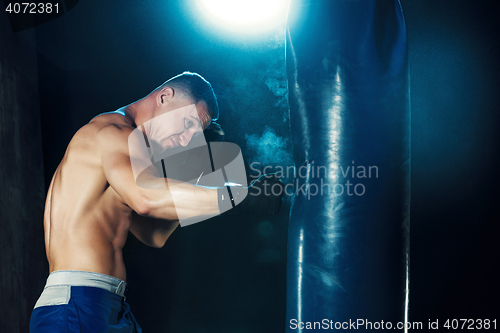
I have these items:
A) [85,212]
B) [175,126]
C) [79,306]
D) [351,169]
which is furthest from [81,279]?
[351,169]

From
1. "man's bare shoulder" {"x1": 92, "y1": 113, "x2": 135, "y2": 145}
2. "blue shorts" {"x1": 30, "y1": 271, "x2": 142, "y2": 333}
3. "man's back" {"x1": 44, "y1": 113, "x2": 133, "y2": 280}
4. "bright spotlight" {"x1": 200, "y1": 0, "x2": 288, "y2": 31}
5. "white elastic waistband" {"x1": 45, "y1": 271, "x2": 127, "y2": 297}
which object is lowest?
"blue shorts" {"x1": 30, "y1": 271, "x2": 142, "y2": 333}

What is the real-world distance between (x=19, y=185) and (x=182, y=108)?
1233 millimetres

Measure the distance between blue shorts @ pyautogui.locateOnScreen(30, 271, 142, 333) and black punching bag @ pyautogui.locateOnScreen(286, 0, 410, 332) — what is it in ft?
2.03

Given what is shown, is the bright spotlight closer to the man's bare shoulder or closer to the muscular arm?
the man's bare shoulder

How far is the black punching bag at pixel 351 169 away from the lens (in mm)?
898

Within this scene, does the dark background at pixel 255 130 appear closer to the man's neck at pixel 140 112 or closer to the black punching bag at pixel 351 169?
the man's neck at pixel 140 112

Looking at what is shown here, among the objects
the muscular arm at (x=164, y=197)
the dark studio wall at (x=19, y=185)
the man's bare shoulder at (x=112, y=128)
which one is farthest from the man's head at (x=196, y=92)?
the dark studio wall at (x=19, y=185)

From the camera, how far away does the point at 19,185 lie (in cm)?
189

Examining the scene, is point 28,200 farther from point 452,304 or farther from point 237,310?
point 452,304

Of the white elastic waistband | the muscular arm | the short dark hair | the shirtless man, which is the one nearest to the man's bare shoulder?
the shirtless man

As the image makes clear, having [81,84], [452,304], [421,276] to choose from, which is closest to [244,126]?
[81,84]

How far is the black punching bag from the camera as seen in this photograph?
90 centimetres

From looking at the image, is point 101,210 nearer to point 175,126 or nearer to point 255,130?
point 175,126

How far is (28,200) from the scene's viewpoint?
6.50 ft
